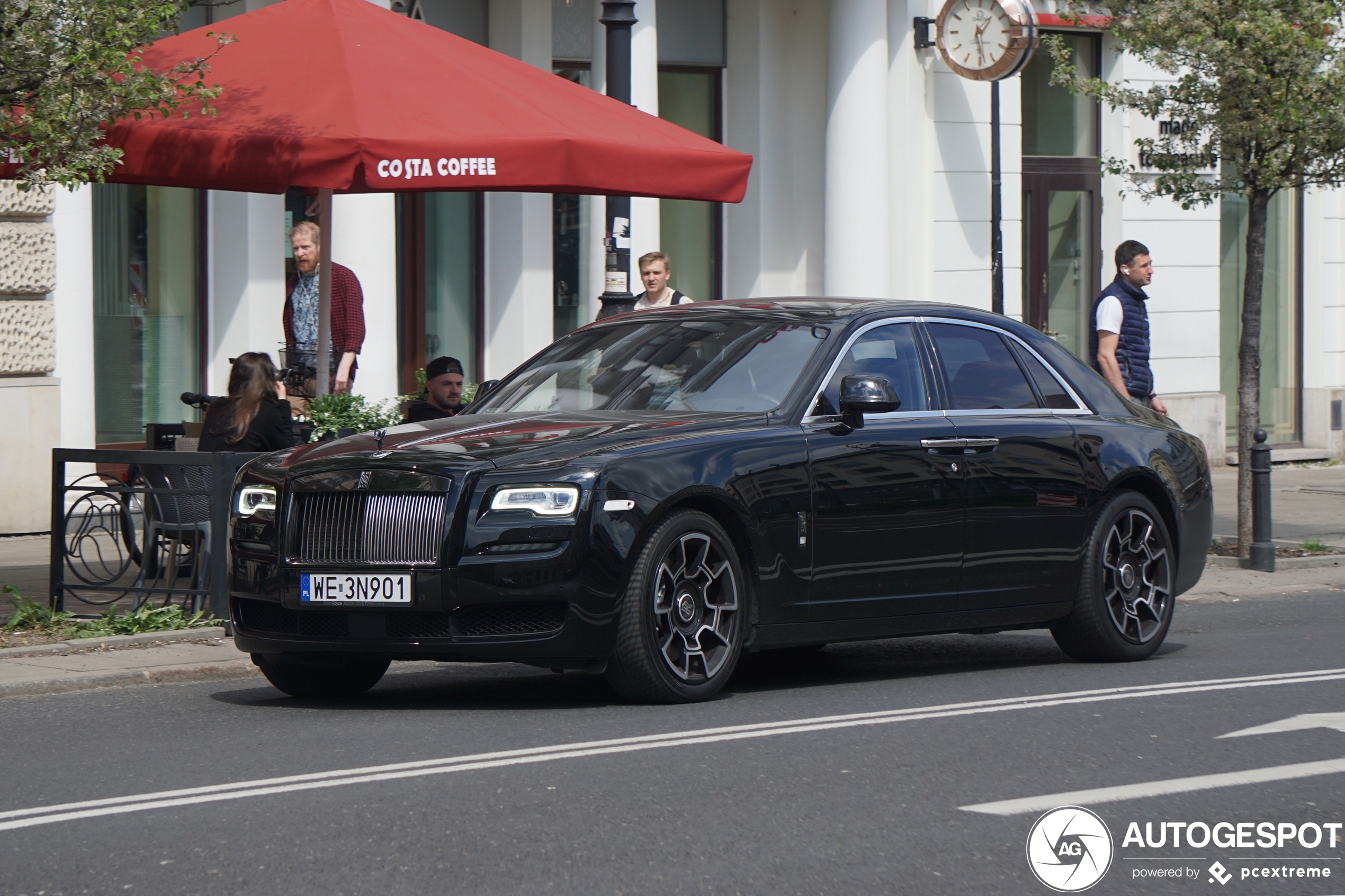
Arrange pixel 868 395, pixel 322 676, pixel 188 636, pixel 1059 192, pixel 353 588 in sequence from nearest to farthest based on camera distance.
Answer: pixel 353 588 → pixel 868 395 → pixel 322 676 → pixel 188 636 → pixel 1059 192

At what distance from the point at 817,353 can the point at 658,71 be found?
11.7 m

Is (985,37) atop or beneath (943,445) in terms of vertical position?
atop

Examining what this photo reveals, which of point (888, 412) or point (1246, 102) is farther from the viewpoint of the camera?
point (1246, 102)

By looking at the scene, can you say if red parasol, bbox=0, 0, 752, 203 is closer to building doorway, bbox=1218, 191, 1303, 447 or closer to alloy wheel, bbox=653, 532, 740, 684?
alloy wheel, bbox=653, 532, 740, 684

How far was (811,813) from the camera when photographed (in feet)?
17.6

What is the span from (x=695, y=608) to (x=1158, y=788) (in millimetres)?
1947

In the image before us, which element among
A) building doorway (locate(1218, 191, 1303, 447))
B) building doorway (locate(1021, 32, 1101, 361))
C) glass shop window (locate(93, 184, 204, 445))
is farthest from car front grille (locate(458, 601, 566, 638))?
building doorway (locate(1218, 191, 1303, 447))

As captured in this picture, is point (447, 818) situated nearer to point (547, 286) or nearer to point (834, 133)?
point (547, 286)

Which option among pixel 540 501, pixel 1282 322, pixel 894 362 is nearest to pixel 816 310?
pixel 894 362

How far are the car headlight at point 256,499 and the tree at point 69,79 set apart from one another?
6.57ft

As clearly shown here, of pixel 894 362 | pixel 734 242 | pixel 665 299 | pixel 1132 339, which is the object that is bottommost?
pixel 894 362

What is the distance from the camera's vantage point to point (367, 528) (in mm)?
6867

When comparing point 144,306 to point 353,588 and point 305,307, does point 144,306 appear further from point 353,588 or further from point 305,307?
point 353,588

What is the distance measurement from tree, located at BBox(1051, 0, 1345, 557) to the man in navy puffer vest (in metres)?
0.63
